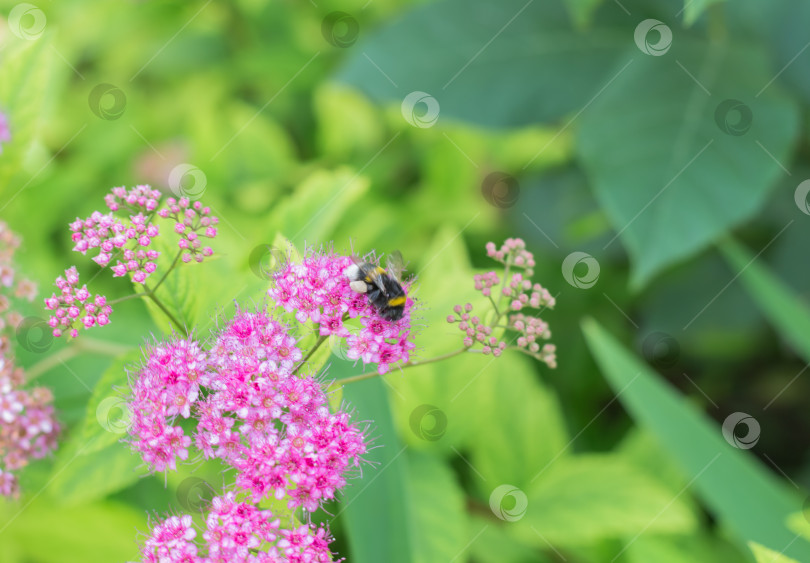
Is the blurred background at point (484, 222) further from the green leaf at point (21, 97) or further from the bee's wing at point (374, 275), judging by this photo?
the bee's wing at point (374, 275)

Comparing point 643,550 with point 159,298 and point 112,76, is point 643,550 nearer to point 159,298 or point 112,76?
point 159,298

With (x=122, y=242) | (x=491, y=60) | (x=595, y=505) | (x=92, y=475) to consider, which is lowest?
(x=92, y=475)

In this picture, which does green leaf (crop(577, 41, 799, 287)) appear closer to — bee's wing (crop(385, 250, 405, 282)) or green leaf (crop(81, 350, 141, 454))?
bee's wing (crop(385, 250, 405, 282))

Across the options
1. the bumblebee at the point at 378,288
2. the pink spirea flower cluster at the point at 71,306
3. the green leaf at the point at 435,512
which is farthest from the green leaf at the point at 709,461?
the pink spirea flower cluster at the point at 71,306

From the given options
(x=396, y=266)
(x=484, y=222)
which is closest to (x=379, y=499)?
(x=396, y=266)

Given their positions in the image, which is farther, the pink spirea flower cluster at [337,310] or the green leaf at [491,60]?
the green leaf at [491,60]

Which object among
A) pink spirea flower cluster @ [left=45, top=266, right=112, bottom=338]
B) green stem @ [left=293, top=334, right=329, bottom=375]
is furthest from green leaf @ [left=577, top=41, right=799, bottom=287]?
pink spirea flower cluster @ [left=45, top=266, right=112, bottom=338]

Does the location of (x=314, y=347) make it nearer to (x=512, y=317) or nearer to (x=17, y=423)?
(x=512, y=317)
